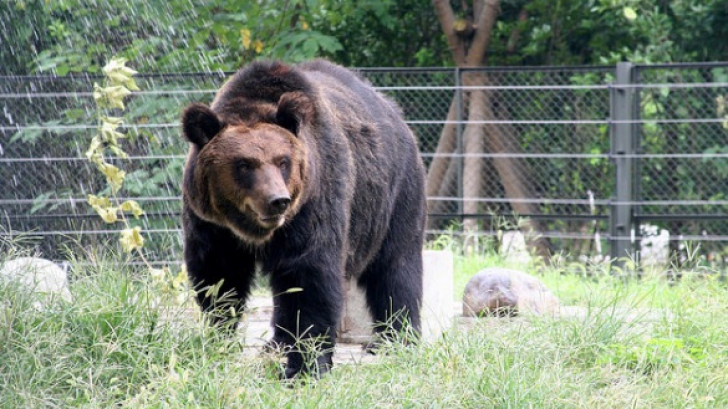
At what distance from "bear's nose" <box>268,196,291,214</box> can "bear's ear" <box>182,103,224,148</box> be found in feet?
1.59

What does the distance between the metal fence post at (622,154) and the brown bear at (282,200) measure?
5.42 meters

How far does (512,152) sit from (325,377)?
7.55 meters

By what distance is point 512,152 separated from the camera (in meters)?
12.0

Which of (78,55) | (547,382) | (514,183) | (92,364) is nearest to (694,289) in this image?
(547,382)

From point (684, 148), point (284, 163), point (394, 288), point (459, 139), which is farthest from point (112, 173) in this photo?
point (684, 148)

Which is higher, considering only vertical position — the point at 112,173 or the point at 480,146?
the point at 112,173

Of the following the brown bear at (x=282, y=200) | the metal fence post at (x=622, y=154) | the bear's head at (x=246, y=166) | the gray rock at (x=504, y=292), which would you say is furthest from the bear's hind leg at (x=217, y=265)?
the metal fence post at (x=622, y=154)

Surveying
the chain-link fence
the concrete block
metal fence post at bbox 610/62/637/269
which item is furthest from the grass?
metal fence post at bbox 610/62/637/269

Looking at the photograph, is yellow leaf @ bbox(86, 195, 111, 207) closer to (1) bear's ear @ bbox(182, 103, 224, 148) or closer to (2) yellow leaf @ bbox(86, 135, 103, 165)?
(2) yellow leaf @ bbox(86, 135, 103, 165)

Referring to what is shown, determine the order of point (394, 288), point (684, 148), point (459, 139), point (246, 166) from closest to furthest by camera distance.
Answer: point (246, 166) → point (394, 288) → point (459, 139) → point (684, 148)

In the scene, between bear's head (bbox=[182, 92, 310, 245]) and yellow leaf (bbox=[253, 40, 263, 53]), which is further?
yellow leaf (bbox=[253, 40, 263, 53])

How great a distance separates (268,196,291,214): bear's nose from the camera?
4.60 metres

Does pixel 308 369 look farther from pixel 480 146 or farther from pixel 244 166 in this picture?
pixel 480 146

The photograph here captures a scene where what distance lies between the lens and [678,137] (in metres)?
11.9
